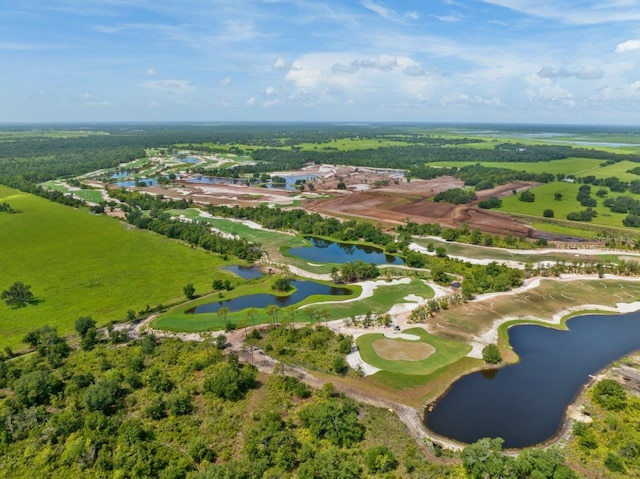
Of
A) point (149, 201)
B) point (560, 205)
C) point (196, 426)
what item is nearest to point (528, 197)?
point (560, 205)

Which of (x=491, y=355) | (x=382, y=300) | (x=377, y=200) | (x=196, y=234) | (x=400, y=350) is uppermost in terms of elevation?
(x=377, y=200)

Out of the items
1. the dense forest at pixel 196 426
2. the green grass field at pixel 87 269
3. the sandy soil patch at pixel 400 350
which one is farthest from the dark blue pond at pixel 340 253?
the dense forest at pixel 196 426

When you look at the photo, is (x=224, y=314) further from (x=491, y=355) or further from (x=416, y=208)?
(x=416, y=208)

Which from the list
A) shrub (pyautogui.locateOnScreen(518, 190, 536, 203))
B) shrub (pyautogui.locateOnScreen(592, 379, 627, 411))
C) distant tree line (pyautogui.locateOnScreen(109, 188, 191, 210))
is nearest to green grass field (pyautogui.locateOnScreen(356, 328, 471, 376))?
shrub (pyautogui.locateOnScreen(592, 379, 627, 411))

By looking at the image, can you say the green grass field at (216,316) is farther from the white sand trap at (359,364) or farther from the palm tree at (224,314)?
the white sand trap at (359,364)

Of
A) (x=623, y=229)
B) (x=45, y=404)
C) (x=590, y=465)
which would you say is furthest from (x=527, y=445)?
(x=623, y=229)

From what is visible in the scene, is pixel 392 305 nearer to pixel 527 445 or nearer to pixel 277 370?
pixel 277 370

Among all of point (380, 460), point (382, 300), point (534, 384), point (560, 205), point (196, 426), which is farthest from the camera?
point (560, 205)
